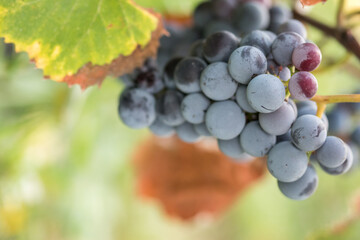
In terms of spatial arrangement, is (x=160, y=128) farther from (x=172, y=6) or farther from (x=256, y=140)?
(x=172, y=6)

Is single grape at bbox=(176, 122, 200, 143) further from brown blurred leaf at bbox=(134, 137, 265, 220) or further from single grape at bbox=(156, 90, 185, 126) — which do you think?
brown blurred leaf at bbox=(134, 137, 265, 220)

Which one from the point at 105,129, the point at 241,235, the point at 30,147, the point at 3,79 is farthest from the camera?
the point at 241,235

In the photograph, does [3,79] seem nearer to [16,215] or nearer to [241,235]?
[16,215]

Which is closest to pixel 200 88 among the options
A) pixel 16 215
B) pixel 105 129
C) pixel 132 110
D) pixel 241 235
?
pixel 132 110

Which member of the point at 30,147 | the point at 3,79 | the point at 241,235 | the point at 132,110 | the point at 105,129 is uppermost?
the point at 132,110

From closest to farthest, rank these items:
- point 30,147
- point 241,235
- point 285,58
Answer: point 285,58 → point 30,147 → point 241,235

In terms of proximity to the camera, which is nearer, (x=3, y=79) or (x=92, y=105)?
(x=3, y=79)
